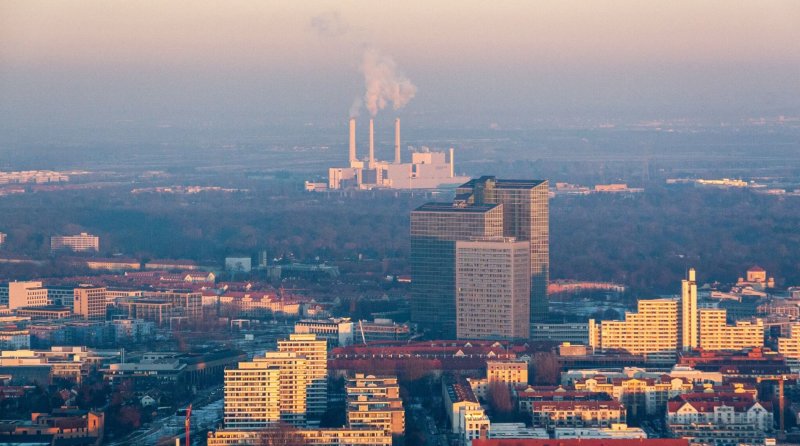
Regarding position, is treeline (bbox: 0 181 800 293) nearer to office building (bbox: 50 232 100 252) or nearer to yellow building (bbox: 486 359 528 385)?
office building (bbox: 50 232 100 252)

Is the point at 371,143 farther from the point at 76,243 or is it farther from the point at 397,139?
the point at 76,243

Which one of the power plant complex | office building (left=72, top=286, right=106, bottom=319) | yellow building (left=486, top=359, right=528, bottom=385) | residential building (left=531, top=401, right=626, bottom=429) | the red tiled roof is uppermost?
the power plant complex

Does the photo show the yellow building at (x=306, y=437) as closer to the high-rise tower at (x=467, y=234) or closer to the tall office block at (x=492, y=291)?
the tall office block at (x=492, y=291)

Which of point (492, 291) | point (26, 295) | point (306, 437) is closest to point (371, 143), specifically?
point (26, 295)

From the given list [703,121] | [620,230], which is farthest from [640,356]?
[703,121]

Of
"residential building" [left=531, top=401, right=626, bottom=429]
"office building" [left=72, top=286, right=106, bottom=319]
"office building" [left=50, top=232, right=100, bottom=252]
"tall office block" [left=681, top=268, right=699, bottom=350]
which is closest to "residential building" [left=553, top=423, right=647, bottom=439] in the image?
"residential building" [left=531, top=401, right=626, bottom=429]

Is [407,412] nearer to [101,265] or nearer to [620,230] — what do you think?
[101,265]

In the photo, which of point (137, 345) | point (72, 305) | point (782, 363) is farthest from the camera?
point (72, 305)
